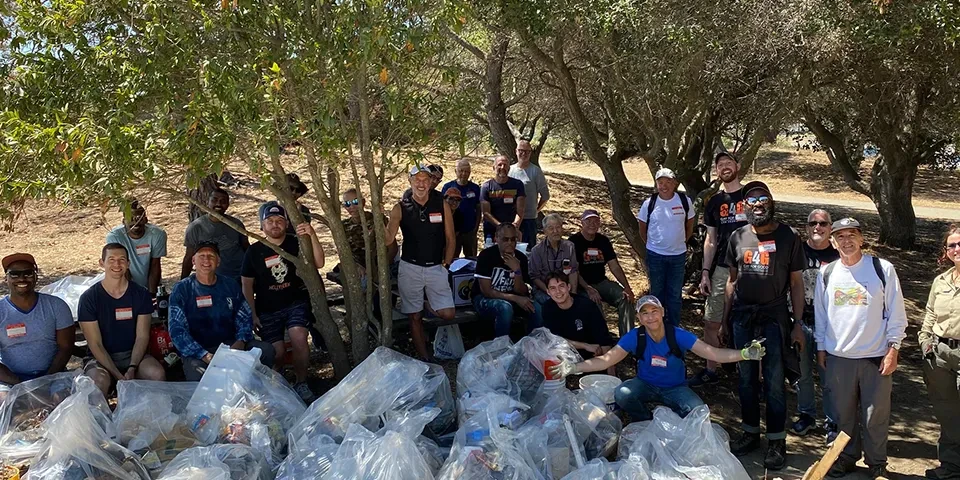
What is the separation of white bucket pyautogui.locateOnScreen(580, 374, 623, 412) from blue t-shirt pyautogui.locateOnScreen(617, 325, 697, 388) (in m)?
0.24

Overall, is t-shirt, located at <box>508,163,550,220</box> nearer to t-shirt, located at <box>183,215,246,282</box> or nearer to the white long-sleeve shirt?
t-shirt, located at <box>183,215,246,282</box>

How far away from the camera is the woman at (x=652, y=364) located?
4.94 metres

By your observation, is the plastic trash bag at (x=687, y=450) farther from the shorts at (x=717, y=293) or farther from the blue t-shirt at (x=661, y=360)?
the shorts at (x=717, y=293)

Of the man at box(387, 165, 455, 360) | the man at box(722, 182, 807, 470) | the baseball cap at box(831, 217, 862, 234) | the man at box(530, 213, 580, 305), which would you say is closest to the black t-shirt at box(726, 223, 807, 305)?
the man at box(722, 182, 807, 470)

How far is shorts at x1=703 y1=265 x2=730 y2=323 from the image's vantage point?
20.7ft

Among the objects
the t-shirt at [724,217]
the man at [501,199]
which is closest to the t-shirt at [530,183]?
the man at [501,199]

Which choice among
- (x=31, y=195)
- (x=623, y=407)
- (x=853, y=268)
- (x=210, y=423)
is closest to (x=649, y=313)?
(x=623, y=407)

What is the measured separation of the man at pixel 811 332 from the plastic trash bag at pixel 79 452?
14.1ft

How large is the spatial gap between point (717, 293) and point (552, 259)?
55.1 inches

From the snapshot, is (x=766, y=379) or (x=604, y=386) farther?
(x=604, y=386)

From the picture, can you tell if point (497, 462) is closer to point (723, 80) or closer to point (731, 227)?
point (731, 227)

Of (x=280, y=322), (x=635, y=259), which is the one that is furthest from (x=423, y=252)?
(x=635, y=259)

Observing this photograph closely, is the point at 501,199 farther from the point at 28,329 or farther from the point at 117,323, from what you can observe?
the point at 28,329

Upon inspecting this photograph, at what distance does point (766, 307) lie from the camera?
5.00 metres
